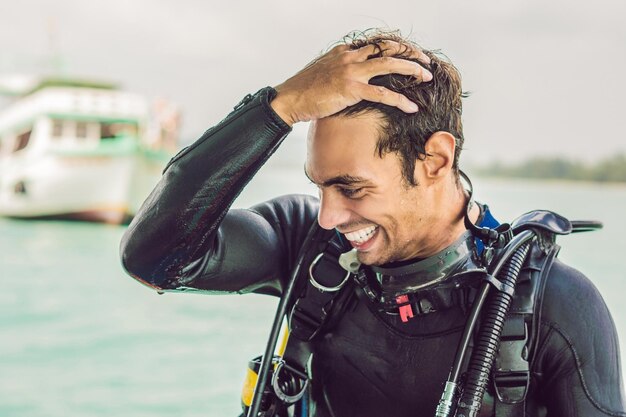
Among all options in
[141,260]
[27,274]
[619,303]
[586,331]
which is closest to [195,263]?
[141,260]

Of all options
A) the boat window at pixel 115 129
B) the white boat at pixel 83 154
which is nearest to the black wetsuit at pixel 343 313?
the white boat at pixel 83 154

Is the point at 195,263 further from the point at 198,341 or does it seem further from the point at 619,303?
the point at 619,303

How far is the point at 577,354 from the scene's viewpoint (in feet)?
3.96

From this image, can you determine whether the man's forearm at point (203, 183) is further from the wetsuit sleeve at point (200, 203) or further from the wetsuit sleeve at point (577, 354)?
the wetsuit sleeve at point (577, 354)

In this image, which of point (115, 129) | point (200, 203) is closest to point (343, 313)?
point (200, 203)

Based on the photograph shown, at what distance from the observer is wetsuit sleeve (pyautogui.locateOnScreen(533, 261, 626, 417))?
3.90 feet

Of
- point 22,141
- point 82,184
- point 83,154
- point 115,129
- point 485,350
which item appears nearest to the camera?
point 485,350

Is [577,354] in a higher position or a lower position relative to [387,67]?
lower

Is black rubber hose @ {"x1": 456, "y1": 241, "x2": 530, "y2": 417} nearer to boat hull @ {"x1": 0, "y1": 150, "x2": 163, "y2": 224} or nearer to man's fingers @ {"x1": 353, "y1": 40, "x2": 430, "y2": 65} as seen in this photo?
man's fingers @ {"x1": 353, "y1": 40, "x2": 430, "y2": 65}

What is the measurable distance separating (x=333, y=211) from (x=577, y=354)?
1.43ft

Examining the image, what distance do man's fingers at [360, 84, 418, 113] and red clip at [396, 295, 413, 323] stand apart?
319 millimetres

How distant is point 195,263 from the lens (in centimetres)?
142

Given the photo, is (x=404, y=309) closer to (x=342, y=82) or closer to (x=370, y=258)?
(x=370, y=258)

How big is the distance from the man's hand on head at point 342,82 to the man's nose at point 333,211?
13cm
